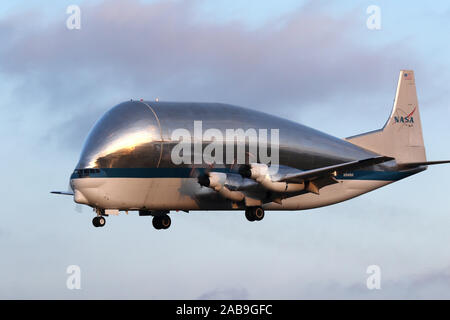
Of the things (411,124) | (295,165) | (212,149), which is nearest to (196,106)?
(212,149)

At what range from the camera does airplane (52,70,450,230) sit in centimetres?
3866

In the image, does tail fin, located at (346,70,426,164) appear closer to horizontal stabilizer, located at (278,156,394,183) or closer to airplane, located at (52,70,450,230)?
airplane, located at (52,70,450,230)

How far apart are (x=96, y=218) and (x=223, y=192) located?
5813 mm

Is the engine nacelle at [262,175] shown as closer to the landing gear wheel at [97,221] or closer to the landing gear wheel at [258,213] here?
the landing gear wheel at [258,213]

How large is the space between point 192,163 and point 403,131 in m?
13.7

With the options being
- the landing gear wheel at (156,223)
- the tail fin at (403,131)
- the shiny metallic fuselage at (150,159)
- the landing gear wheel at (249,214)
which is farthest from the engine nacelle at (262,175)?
the tail fin at (403,131)

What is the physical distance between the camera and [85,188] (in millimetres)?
38719

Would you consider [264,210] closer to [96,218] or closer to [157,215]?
[157,215]

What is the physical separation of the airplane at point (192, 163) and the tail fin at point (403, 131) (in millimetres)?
3889

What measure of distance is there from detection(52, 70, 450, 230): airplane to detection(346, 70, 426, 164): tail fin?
12.8ft

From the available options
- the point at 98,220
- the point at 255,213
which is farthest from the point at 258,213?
the point at 98,220

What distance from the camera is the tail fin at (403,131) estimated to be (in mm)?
47281

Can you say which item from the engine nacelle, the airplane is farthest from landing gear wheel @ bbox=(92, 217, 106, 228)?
the engine nacelle

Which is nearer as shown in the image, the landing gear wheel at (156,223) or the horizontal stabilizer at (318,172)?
the horizontal stabilizer at (318,172)
